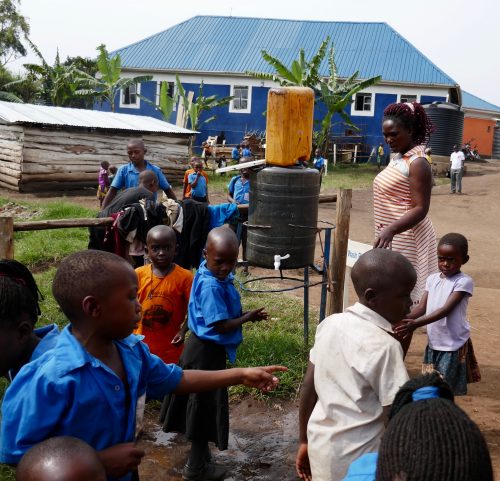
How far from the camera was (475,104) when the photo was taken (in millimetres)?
39156

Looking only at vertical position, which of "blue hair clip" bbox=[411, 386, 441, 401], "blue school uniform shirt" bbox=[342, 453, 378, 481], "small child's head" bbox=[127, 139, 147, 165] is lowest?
"blue school uniform shirt" bbox=[342, 453, 378, 481]

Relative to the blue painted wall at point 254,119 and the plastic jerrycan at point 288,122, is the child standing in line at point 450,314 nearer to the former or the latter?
the plastic jerrycan at point 288,122

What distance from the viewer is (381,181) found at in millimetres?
4051

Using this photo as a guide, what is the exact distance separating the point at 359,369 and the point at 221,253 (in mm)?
1552

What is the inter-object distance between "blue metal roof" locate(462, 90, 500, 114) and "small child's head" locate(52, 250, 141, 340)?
37788 mm

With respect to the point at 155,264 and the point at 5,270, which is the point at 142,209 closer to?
the point at 155,264

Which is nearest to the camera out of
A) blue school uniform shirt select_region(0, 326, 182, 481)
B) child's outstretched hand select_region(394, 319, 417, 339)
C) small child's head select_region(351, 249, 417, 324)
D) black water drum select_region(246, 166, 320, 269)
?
blue school uniform shirt select_region(0, 326, 182, 481)

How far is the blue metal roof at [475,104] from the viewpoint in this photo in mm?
37787

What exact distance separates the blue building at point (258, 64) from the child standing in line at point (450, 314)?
24.8 metres

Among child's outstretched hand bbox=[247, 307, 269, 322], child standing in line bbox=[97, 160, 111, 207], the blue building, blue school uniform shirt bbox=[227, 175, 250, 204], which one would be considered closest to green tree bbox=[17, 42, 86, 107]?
the blue building

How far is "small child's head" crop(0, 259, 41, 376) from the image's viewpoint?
7.50ft

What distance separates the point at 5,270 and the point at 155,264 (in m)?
1.55

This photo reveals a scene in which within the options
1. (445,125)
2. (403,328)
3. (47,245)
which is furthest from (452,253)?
(445,125)

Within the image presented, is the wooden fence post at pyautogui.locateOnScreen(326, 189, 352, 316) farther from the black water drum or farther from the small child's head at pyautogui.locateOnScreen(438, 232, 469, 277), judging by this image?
the small child's head at pyautogui.locateOnScreen(438, 232, 469, 277)
